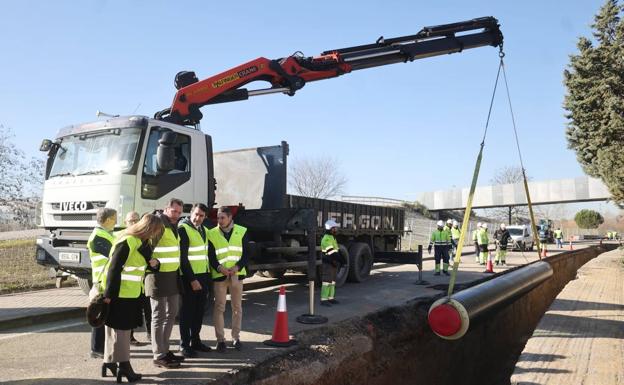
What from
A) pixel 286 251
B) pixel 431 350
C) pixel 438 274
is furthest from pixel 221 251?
pixel 438 274

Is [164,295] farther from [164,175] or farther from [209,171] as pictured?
[209,171]

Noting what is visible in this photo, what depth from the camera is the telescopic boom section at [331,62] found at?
8.84 meters

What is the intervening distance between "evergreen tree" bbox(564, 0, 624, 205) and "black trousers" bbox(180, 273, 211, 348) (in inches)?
533

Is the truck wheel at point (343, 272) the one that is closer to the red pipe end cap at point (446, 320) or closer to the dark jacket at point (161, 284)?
the dark jacket at point (161, 284)

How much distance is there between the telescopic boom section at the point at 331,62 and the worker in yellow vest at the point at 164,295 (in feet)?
13.4

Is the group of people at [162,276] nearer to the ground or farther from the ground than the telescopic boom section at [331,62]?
nearer to the ground

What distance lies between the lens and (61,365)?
193 inches

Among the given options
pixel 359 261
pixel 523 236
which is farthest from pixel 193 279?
pixel 523 236

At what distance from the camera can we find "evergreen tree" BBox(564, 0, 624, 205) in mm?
14930

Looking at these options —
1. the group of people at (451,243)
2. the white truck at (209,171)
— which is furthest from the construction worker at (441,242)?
the white truck at (209,171)

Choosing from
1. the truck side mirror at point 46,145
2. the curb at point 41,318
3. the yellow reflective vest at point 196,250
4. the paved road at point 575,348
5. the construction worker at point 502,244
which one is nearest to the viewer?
the paved road at point 575,348

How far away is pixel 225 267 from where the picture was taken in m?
5.58

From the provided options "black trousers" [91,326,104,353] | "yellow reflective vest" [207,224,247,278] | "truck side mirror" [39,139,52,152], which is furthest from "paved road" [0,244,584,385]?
"truck side mirror" [39,139,52,152]

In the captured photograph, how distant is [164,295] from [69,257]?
2506 mm
